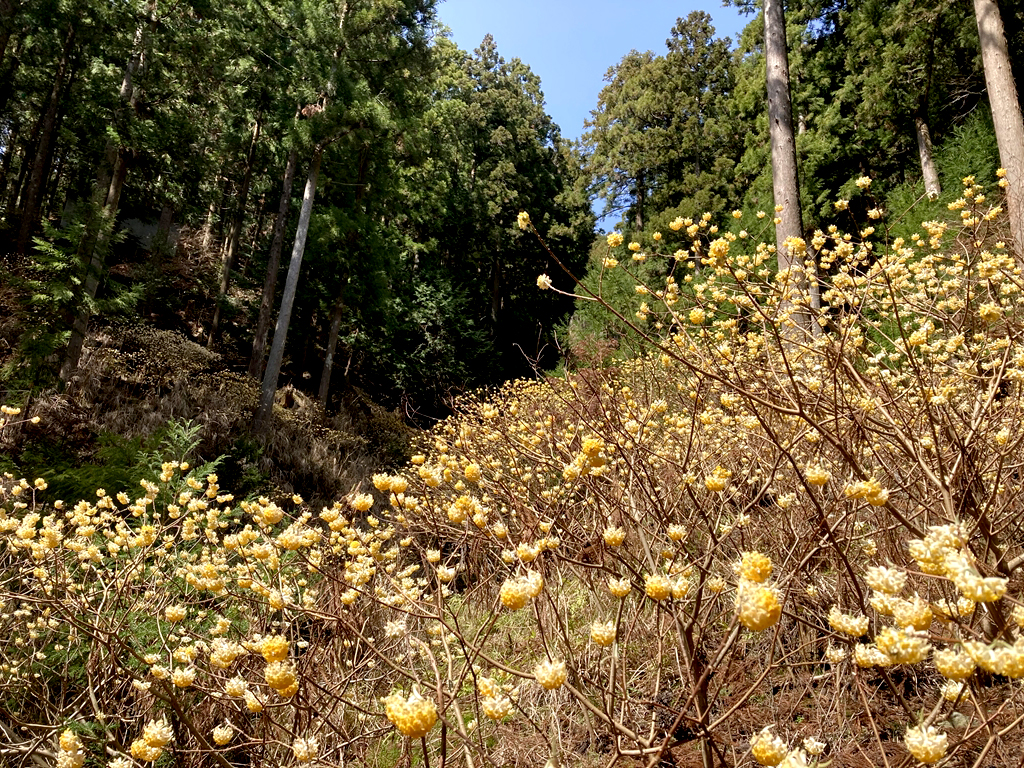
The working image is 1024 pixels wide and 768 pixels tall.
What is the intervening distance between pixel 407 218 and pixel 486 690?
18.8 metres

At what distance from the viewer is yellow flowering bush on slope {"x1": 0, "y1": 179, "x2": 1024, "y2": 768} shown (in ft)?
3.61

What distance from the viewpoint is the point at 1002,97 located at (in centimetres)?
562

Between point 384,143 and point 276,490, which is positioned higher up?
point 384,143

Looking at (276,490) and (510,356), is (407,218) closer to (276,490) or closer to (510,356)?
(510,356)

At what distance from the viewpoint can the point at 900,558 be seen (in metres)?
1.95

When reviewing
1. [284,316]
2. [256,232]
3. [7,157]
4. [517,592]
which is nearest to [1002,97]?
[517,592]

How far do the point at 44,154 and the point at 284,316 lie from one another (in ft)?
20.5

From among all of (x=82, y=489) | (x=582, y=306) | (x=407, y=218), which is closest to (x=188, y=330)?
(x=407, y=218)

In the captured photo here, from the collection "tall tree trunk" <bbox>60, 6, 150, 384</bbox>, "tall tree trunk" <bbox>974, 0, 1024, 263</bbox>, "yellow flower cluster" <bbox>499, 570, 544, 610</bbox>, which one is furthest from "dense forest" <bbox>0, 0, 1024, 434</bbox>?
"tall tree trunk" <bbox>974, 0, 1024, 263</bbox>

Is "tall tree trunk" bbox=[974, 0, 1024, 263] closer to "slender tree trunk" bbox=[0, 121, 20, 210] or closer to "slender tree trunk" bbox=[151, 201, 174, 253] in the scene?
"slender tree trunk" bbox=[151, 201, 174, 253]

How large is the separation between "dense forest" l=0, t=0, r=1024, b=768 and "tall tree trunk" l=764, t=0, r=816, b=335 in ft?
0.18

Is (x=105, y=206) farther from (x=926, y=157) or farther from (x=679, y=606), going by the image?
(x=926, y=157)

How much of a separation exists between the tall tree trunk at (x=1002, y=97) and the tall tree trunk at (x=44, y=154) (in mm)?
13190

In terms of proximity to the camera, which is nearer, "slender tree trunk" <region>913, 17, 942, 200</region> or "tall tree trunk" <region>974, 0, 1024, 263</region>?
"tall tree trunk" <region>974, 0, 1024, 263</region>
